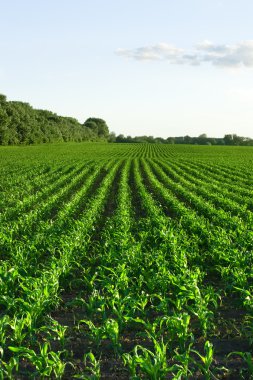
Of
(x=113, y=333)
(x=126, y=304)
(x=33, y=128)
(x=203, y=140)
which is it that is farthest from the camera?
(x=203, y=140)

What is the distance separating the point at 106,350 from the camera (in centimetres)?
594

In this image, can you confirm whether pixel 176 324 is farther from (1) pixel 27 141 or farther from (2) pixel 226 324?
(1) pixel 27 141

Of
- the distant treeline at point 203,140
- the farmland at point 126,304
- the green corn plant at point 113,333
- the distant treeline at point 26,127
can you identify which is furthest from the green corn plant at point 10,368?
the distant treeline at point 203,140

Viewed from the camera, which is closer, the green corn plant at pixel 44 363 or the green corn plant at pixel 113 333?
the green corn plant at pixel 44 363

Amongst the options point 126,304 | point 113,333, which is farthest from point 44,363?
point 126,304

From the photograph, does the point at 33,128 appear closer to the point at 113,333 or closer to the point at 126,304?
the point at 126,304

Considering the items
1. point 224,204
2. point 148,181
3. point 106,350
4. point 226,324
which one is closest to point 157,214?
point 224,204

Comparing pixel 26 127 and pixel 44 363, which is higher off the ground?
pixel 26 127

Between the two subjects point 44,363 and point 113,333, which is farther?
point 113,333

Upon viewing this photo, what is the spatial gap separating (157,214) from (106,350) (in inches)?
363

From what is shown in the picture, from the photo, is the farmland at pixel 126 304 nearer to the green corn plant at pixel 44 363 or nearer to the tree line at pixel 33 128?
the green corn plant at pixel 44 363

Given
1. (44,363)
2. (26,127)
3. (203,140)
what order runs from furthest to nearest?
(203,140) → (26,127) → (44,363)

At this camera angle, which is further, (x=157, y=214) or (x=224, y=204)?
(x=224, y=204)

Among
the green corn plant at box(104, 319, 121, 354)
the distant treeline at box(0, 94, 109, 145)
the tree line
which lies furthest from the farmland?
the tree line
